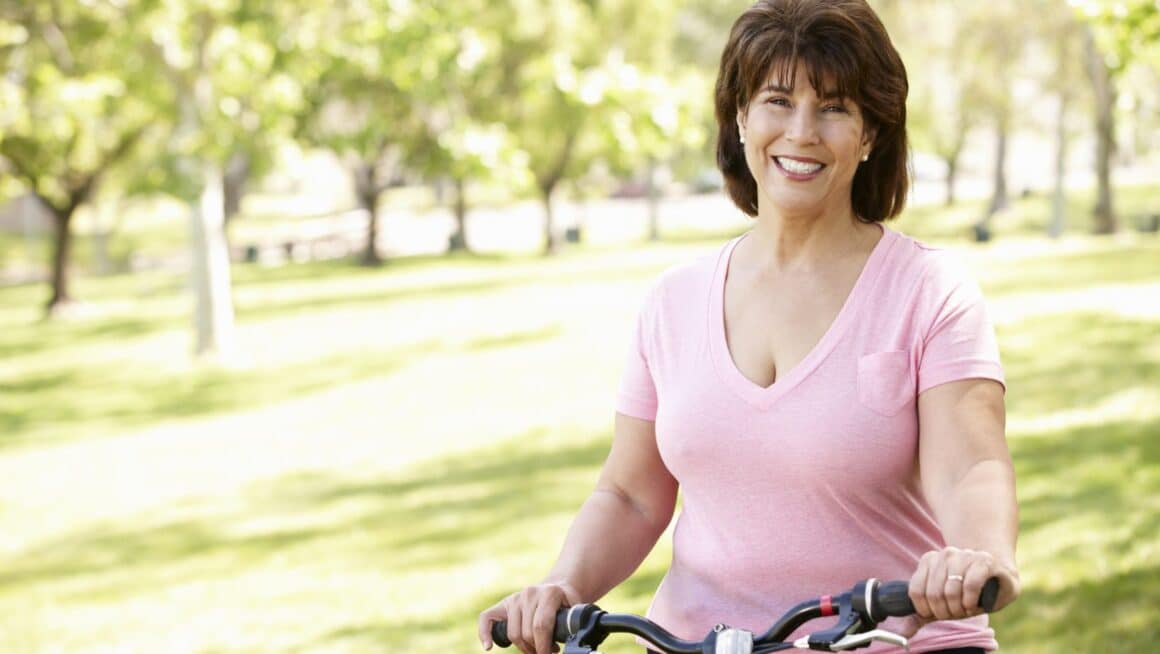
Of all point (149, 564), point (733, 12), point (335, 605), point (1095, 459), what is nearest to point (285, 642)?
point (335, 605)

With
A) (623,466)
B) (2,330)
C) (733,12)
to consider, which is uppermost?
(733,12)

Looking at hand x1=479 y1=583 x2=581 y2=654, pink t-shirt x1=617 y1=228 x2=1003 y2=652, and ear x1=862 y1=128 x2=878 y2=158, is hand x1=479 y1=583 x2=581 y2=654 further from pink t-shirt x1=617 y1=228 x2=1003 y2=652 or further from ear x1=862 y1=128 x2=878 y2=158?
ear x1=862 y1=128 x2=878 y2=158

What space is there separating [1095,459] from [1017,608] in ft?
14.1

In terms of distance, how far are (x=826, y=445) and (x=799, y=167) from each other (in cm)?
52

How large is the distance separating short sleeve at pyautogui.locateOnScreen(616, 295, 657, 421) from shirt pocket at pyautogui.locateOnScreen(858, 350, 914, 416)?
51cm

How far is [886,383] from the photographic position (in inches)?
110

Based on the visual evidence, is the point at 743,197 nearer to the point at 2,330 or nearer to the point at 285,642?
the point at 285,642

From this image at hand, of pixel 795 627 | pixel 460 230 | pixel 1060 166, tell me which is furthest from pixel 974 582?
pixel 460 230

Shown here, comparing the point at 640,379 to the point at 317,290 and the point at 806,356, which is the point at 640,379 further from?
the point at 317,290

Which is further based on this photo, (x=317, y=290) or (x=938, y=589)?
(x=317, y=290)

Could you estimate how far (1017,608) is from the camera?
8516 millimetres

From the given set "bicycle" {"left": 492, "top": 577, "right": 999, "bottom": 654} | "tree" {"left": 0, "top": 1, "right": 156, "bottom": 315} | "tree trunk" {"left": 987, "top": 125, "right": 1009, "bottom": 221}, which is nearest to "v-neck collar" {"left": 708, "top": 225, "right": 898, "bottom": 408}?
"bicycle" {"left": 492, "top": 577, "right": 999, "bottom": 654}

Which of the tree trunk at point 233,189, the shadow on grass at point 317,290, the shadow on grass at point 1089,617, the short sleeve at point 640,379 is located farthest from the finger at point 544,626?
the tree trunk at point 233,189

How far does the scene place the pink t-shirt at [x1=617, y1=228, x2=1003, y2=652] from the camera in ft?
9.21
